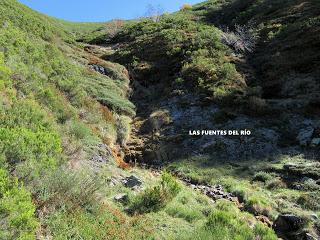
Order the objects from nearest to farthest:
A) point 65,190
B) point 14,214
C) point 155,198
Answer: point 14,214 → point 65,190 → point 155,198

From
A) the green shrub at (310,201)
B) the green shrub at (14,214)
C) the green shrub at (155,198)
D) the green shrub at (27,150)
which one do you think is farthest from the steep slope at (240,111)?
the green shrub at (14,214)

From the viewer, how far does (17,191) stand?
6766mm

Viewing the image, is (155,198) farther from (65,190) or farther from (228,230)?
(65,190)

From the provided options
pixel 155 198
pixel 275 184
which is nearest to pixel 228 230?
pixel 155 198

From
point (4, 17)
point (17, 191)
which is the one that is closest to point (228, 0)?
point (4, 17)

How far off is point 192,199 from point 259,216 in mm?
1991

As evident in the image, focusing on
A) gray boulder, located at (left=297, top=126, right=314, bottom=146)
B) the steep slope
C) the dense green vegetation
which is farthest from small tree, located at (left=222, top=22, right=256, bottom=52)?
gray boulder, located at (left=297, top=126, right=314, bottom=146)

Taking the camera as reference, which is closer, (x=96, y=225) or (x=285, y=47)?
(x=96, y=225)

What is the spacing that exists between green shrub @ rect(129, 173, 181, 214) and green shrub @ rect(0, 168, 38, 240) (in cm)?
347

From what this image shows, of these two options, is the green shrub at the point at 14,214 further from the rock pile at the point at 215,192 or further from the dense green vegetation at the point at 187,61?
the dense green vegetation at the point at 187,61

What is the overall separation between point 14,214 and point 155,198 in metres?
4.56

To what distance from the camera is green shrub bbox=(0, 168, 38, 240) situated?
6145mm

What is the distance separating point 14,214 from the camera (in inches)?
249

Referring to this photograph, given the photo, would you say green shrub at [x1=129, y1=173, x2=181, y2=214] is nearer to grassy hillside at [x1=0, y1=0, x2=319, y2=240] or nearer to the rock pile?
grassy hillside at [x1=0, y1=0, x2=319, y2=240]
